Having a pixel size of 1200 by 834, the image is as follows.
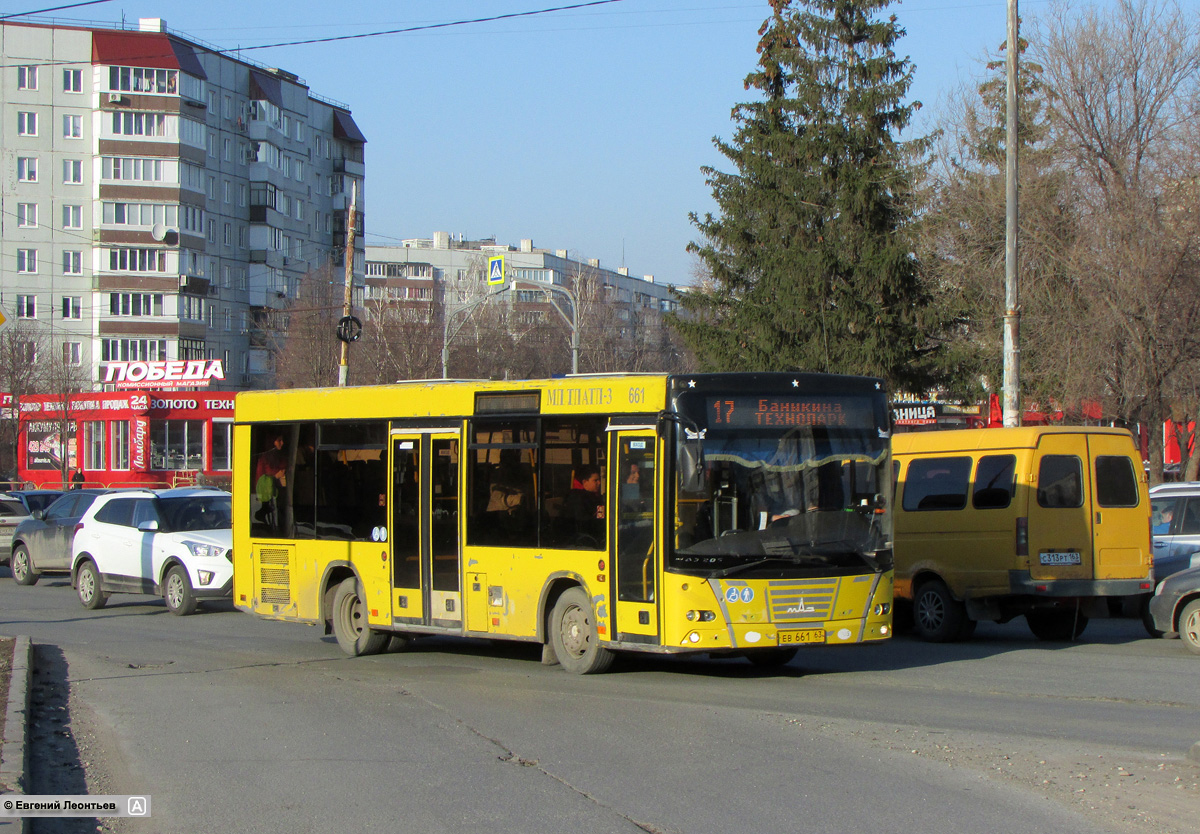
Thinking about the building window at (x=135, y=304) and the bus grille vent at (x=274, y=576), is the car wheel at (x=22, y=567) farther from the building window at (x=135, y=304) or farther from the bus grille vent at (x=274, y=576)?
the building window at (x=135, y=304)

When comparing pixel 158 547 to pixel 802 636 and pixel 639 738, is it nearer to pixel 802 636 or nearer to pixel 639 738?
pixel 802 636

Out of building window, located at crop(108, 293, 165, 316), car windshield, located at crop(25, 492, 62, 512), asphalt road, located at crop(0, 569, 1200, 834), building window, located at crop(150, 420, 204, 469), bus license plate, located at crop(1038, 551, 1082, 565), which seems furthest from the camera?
building window, located at crop(108, 293, 165, 316)

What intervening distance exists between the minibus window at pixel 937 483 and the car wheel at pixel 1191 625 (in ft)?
8.37

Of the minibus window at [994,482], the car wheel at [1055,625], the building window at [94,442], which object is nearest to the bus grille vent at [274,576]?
the minibus window at [994,482]

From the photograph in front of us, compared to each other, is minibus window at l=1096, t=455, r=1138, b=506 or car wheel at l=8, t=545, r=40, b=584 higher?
minibus window at l=1096, t=455, r=1138, b=506

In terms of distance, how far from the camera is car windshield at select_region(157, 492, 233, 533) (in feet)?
62.0

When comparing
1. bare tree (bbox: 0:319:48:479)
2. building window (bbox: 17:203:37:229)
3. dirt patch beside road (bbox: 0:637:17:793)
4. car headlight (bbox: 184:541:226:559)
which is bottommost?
dirt patch beside road (bbox: 0:637:17:793)

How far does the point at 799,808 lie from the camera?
6.79 metres

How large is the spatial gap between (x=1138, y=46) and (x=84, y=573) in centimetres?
2261

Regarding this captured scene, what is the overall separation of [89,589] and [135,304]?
61395mm

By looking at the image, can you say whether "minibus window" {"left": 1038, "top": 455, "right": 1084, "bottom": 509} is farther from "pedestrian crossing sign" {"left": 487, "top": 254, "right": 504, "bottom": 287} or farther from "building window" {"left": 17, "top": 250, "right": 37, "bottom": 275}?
"building window" {"left": 17, "top": 250, "right": 37, "bottom": 275}

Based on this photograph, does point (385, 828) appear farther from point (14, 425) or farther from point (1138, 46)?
point (14, 425)

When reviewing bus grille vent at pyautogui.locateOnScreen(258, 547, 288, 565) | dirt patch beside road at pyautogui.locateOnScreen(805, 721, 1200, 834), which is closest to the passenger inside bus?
dirt patch beside road at pyautogui.locateOnScreen(805, 721, 1200, 834)

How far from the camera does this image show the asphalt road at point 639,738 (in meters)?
6.77
